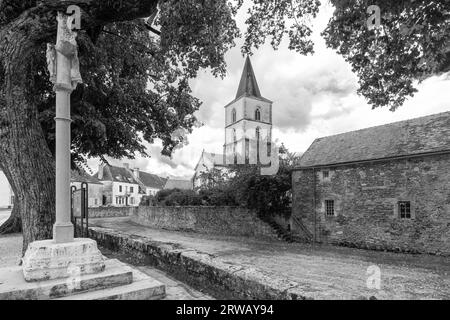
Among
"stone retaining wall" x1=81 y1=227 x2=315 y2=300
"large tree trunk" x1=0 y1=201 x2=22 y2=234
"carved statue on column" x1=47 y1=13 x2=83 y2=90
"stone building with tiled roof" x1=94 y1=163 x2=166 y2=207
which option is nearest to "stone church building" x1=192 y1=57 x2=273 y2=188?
"stone building with tiled roof" x1=94 y1=163 x2=166 y2=207

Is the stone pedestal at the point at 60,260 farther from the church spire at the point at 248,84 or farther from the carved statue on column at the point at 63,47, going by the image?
the church spire at the point at 248,84

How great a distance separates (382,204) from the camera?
17812mm

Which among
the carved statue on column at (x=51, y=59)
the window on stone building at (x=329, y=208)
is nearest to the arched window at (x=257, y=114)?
the window on stone building at (x=329, y=208)

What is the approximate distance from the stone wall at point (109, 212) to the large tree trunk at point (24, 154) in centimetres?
3624

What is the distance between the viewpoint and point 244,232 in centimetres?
2402

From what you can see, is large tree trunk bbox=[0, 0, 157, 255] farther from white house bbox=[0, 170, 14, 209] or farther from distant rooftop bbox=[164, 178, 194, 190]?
distant rooftop bbox=[164, 178, 194, 190]

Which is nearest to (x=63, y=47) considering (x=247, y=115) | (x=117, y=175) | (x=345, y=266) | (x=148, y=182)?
(x=345, y=266)

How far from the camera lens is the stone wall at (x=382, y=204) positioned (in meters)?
15.8

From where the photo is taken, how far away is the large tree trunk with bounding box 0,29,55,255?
5.76 m

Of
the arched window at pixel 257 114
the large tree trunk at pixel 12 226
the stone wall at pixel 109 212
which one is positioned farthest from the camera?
the arched window at pixel 257 114

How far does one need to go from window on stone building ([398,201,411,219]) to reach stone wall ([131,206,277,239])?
809 centimetres

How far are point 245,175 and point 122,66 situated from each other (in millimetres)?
12414
